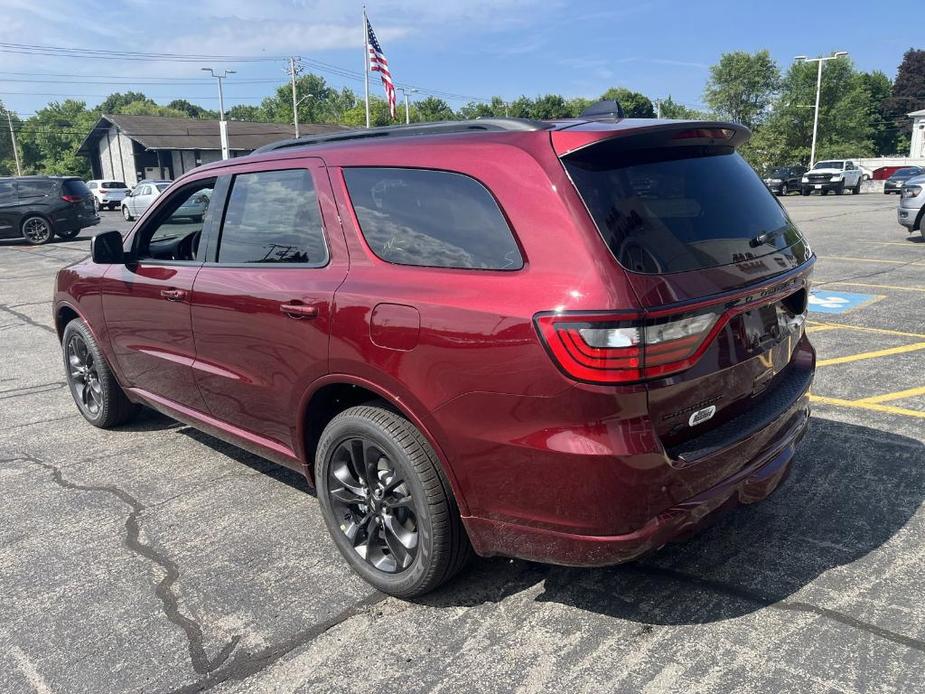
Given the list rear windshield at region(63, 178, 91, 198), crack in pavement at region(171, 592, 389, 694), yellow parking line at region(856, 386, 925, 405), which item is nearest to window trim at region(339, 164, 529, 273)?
crack in pavement at region(171, 592, 389, 694)

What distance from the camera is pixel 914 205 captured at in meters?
14.5

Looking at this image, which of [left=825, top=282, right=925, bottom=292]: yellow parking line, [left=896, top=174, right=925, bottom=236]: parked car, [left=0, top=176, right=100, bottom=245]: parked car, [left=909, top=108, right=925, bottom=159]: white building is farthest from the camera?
[left=909, top=108, right=925, bottom=159]: white building

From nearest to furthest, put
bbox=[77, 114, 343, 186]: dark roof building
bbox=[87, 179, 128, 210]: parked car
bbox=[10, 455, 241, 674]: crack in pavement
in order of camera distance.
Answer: bbox=[10, 455, 241, 674]: crack in pavement, bbox=[87, 179, 128, 210]: parked car, bbox=[77, 114, 343, 186]: dark roof building

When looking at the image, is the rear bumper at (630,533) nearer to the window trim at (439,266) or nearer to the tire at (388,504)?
the tire at (388,504)

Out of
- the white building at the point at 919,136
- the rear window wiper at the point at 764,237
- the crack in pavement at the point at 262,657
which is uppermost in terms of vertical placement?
the white building at the point at 919,136

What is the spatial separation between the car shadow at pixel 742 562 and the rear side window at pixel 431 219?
136 centimetres

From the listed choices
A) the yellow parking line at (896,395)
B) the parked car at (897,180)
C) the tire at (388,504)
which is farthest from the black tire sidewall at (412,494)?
the parked car at (897,180)

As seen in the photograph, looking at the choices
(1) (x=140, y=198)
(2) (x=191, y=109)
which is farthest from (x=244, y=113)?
(1) (x=140, y=198)

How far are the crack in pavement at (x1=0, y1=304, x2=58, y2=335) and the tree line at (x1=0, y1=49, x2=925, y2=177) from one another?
3778 centimetres

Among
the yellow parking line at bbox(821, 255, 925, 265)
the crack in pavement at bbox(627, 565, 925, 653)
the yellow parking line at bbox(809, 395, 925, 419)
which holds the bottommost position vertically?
the crack in pavement at bbox(627, 565, 925, 653)

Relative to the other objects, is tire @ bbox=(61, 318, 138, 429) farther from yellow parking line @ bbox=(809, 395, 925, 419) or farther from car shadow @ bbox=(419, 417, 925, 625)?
yellow parking line @ bbox=(809, 395, 925, 419)

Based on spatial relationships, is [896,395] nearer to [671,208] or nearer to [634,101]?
[671,208]

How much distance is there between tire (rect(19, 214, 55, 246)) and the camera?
20031mm

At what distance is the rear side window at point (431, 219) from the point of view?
102 inches
